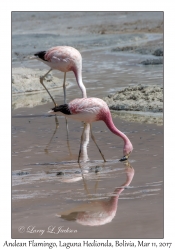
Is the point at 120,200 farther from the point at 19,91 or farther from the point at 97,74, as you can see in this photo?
the point at 97,74

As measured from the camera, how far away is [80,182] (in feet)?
23.6

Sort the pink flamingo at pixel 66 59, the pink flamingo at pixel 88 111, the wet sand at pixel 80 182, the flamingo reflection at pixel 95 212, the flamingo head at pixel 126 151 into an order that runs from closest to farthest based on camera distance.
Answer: the wet sand at pixel 80 182 < the flamingo reflection at pixel 95 212 < the flamingo head at pixel 126 151 < the pink flamingo at pixel 88 111 < the pink flamingo at pixel 66 59

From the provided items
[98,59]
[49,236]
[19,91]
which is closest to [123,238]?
[49,236]

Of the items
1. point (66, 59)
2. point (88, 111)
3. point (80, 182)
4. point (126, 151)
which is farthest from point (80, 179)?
point (66, 59)

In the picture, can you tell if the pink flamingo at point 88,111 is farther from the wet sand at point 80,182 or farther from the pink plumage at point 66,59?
the pink plumage at point 66,59

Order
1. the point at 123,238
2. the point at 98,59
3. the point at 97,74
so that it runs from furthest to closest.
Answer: the point at 98,59
the point at 97,74
the point at 123,238

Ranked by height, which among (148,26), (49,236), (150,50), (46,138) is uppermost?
(148,26)

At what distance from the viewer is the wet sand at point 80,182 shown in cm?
575

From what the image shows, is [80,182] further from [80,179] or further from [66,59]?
[66,59]

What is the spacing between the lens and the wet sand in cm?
575

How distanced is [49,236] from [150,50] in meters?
13.2

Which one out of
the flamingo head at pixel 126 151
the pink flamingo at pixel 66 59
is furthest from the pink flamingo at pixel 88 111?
the pink flamingo at pixel 66 59

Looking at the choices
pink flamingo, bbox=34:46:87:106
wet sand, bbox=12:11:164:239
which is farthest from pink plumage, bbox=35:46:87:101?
wet sand, bbox=12:11:164:239

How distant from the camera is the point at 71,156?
852cm
